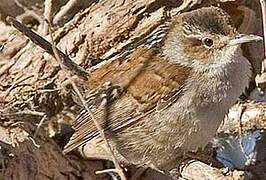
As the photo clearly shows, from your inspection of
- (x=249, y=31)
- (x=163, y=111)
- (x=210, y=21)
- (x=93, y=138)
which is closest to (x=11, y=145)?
(x=93, y=138)

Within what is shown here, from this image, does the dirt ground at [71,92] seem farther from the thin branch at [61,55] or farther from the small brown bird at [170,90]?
the small brown bird at [170,90]

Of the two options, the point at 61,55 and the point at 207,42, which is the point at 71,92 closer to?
the point at 61,55

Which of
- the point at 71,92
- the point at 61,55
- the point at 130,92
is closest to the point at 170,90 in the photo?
the point at 130,92

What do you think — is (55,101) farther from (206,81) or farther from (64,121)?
(206,81)

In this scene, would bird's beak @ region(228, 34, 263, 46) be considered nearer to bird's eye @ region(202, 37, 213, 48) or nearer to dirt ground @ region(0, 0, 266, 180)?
bird's eye @ region(202, 37, 213, 48)

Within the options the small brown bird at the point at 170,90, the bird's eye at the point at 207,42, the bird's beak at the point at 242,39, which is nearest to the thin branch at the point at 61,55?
the small brown bird at the point at 170,90

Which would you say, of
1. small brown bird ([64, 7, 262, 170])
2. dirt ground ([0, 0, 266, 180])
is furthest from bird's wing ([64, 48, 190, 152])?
dirt ground ([0, 0, 266, 180])

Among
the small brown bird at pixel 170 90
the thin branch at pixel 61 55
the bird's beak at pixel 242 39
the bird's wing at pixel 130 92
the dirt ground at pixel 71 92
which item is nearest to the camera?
the bird's beak at pixel 242 39

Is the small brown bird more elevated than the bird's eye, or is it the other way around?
the bird's eye
